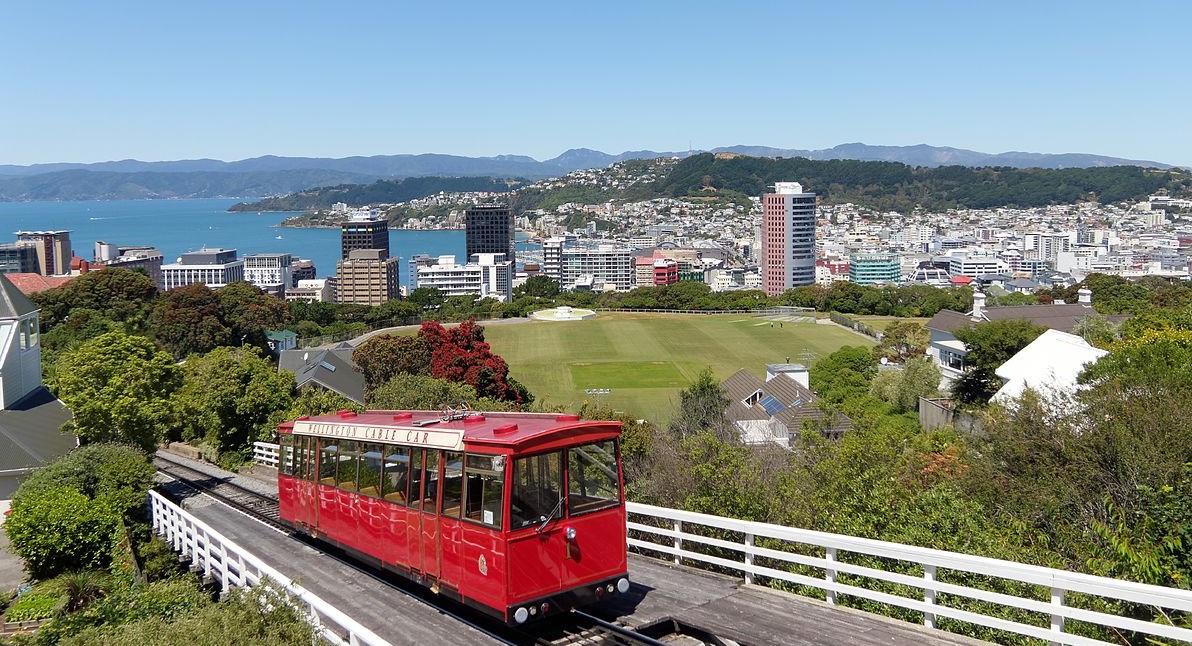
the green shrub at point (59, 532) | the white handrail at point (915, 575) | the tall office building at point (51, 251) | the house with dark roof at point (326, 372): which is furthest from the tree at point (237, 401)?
the tall office building at point (51, 251)

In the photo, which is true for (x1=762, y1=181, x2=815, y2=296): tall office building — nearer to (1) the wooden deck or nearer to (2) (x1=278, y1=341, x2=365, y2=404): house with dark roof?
(2) (x1=278, y1=341, x2=365, y2=404): house with dark roof

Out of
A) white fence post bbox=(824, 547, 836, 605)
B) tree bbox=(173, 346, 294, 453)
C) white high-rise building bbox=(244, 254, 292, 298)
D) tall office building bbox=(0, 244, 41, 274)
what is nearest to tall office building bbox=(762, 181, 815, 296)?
white high-rise building bbox=(244, 254, 292, 298)

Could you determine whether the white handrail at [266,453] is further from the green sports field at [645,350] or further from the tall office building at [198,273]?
the tall office building at [198,273]

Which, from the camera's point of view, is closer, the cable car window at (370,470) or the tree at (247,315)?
the cable car window at (370,470)

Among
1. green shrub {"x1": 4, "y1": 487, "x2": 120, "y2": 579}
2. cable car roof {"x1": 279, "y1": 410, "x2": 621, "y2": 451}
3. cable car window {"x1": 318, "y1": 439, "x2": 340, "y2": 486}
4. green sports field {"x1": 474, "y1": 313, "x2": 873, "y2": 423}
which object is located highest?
cable car roof {"x1": 279, "y1": 410, "x2": 621, "y2": 451}

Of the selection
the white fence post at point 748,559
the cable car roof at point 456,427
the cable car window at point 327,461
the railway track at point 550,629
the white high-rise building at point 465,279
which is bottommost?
the white high-rise building at point 465,279

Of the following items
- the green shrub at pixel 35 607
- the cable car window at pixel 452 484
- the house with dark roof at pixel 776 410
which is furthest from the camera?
the house with dark roof at pixel 776 410
